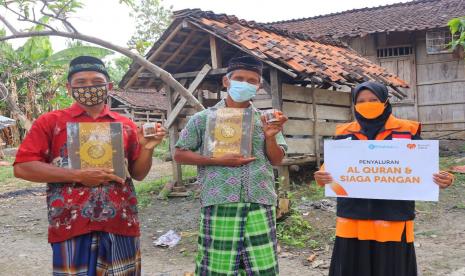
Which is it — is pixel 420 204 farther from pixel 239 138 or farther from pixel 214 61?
pixel 239 138

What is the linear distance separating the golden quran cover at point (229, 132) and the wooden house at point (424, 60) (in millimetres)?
10057

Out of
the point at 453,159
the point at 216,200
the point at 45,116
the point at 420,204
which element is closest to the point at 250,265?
the point at 216,200

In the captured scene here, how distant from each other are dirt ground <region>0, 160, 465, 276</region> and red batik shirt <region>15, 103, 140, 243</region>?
2.40 metres

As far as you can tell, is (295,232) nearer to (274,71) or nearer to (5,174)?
(274,71)

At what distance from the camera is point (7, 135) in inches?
871

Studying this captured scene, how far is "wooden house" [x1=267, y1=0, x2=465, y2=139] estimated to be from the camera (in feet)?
40.6

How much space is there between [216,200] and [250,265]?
0.40m

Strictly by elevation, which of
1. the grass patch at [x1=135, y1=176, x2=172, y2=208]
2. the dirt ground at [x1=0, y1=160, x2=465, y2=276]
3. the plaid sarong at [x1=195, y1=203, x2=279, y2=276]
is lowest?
the dirt ground at [x1=0, y1=160, x2=465, y2=276]

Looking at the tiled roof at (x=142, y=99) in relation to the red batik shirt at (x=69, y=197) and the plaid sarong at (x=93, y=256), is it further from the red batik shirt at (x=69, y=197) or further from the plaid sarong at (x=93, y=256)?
the plaid sarong at (x=93, y=256)

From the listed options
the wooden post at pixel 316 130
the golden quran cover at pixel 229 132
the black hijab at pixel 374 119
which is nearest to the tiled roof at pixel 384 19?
the wooden post at pixel 316 130

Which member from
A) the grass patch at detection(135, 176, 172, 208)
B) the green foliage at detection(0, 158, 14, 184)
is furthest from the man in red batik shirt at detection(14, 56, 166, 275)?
the green foliage at detection(0, 158, 14, 184)

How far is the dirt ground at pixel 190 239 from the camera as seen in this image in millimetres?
4559

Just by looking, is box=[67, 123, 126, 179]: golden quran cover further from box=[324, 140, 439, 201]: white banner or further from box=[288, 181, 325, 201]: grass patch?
box=[288, 181, 325, 201]: grass patch

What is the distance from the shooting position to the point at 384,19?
45.2 ft
